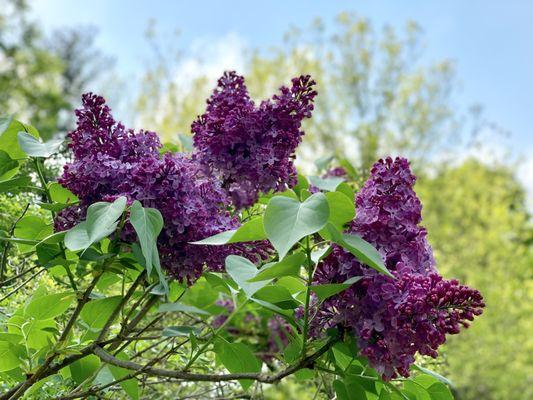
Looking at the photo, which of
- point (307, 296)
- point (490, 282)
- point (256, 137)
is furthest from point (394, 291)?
point (490, 282)

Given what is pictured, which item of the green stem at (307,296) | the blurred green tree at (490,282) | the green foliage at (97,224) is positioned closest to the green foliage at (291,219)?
the green stem at (307,296)

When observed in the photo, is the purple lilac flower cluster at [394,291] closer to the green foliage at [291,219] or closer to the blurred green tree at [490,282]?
the green foliage at [291,219]

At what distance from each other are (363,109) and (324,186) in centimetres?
928

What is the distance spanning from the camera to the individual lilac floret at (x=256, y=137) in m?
0.87

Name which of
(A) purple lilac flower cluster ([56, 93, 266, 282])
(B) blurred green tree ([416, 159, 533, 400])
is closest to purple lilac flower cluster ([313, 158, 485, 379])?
(A) purple lilac flower cluster ([56, 93, 266, 282])

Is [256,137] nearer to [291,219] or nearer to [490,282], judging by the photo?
[291,219]

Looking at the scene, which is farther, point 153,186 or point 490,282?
point 490,282

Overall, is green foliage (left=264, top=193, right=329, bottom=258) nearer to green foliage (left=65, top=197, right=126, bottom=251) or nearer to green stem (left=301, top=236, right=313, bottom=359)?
green stem (left=301, top=236, right=313, bottom=359)

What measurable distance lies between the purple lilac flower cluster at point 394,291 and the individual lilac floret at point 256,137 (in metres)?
0.13

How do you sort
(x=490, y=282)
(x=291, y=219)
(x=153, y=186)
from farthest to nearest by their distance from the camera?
1. (x=490, y=282)
2. (x=153, y=186)
3. (x=291, y=219)

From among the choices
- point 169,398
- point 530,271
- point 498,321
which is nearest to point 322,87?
point 530,271

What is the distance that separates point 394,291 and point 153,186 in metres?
0.30

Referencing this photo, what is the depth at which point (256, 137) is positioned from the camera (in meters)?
0.88

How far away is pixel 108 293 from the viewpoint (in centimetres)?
146
